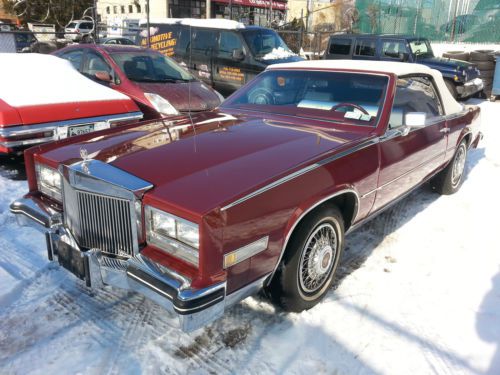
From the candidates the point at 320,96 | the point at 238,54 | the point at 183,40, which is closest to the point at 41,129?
A: the point at 320,96

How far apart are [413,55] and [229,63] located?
4.84m

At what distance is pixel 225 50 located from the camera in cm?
1002

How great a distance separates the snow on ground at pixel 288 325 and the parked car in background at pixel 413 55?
26.8 feet

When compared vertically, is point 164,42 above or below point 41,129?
above

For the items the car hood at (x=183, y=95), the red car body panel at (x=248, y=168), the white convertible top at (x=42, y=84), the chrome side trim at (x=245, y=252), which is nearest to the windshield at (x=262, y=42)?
the car hood at (x=183, y=95)

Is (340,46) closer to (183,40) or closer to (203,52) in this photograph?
(203,52)

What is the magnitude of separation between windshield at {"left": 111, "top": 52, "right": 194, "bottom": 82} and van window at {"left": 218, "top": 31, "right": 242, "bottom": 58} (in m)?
2.62

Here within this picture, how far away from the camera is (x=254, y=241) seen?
2.24 m

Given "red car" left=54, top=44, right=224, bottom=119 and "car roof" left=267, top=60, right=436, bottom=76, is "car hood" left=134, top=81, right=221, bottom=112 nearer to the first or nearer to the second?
"red car" left=54, top=44, right=224, bottom=119

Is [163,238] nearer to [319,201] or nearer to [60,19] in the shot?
[319,201]

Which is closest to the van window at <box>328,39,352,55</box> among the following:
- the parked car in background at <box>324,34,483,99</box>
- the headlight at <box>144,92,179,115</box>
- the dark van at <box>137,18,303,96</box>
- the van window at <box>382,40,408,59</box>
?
the parked car in background at <box>324,34,483,99</box>

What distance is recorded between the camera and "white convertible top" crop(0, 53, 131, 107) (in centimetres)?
496

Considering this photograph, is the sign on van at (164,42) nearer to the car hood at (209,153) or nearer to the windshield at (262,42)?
the windshield at (262,42)

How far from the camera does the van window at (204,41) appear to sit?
10.2 m
